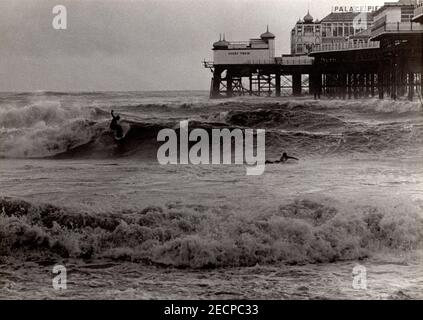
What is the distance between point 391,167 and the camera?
6.22 m

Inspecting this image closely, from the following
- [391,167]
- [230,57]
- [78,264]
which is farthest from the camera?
[230,57]

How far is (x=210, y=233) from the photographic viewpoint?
4688mm

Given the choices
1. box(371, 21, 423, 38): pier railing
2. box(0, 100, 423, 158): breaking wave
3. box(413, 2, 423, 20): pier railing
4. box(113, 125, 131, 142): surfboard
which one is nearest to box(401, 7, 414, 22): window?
box(371, 21, 423, 38): pier railing

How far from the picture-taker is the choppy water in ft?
12.9

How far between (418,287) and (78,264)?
2.57 m

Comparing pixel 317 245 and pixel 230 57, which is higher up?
pixel 230 57

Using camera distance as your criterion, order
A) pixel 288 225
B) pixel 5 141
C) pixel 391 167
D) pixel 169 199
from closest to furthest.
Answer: pixel 288 225
pixel 169 199
pixel 391 167
pixel 5 141

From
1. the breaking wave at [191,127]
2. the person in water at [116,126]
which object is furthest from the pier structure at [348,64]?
the person in water at [116,126]

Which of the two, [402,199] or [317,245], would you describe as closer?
[317,245]

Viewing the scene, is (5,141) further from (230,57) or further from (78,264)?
(230,57)

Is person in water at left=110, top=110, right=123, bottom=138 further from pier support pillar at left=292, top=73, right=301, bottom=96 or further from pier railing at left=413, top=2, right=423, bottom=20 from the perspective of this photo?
pier railing at left=413, top=2, right=423, bottom=20

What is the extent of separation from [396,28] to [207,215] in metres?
12.5
